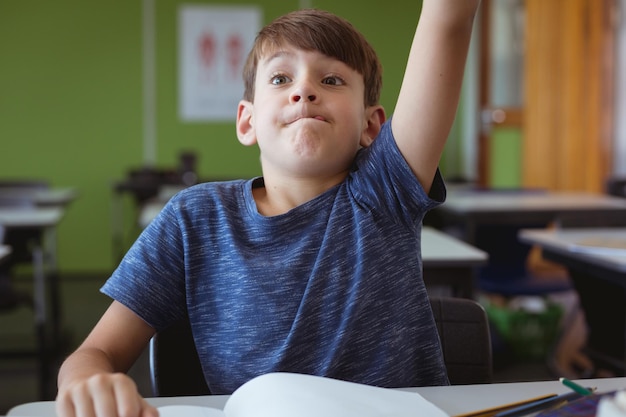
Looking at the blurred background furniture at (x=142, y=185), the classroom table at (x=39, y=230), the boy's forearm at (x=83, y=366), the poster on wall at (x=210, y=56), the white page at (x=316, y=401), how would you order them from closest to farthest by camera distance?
1. the white page at (x=316, y=401)
2. the boy's forearm at (x=83, y=366)
3. the classroom table at (x=39, y=230)
4. the blurred background furniture at (x=142, y=185)
5. the poster on wall at (x=210, y=56)

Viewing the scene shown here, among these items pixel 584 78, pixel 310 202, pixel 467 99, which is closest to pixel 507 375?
pixel 310 202

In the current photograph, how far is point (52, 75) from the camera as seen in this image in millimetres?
6598

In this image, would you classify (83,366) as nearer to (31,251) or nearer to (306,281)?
(306,281)

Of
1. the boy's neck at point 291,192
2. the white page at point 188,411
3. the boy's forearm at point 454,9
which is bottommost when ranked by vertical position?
the white page at point 188,411

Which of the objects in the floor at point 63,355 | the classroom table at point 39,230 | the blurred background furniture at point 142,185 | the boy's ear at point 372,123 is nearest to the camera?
the boy's ear at point 372,123

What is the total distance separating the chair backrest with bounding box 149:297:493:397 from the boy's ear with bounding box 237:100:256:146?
0.90ft

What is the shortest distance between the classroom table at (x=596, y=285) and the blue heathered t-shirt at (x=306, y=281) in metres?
1.23

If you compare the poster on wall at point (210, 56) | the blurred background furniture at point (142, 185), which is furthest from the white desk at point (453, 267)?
the poster on wall at point (210, 56)

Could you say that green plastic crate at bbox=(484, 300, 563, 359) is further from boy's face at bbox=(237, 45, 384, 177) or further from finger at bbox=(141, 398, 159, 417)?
finger at bbox=(141, 398, 159, 417)

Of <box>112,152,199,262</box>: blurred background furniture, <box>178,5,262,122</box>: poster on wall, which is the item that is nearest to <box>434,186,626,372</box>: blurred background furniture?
<box>112,152,199,262</box>: blurred background furniture

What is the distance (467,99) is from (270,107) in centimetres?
608

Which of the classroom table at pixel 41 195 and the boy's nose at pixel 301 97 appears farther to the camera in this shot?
the classroom table at pixel 41 195

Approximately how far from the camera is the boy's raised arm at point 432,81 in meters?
0.86

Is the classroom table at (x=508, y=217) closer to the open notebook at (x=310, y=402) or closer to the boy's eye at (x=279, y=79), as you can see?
the boy's eye at (x=279, y=79)
